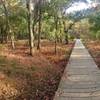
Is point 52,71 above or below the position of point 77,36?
above

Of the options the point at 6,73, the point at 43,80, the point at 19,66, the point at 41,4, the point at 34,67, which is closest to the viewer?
the point at 6,73

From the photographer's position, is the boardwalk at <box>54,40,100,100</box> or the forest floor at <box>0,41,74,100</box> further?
the forest floor at <box>0,41,74,100</box>

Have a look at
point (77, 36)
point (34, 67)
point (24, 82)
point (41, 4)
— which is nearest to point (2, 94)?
point (24, 82)

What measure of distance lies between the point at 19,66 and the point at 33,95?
15.6ft

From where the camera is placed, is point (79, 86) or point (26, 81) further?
point (26, 81)

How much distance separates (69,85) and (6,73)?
9.66 feet

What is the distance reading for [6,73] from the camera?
14609mm

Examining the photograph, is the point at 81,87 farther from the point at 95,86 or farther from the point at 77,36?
the point at 77,36

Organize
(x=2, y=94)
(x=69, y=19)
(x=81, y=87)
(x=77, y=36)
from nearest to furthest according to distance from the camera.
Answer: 1. (x=2, y=94)
2. (x=81, y=87)
3. (x=69, y=19)
4. (x=77, y=36)

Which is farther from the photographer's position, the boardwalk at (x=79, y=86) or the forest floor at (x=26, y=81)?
the forest floor at (x=26, y=81)

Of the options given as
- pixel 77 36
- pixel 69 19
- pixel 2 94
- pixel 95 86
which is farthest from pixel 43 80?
pixel 77 36

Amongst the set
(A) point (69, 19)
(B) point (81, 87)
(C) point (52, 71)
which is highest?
(B) point (81, 87)

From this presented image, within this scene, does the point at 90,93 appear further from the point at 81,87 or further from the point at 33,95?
the point at 33,95

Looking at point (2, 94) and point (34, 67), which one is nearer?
point (2, 94)
